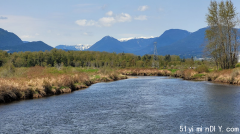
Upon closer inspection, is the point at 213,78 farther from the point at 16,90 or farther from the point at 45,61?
the point at 45,61

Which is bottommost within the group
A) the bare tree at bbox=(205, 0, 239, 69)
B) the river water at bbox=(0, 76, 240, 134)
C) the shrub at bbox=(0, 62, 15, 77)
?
the river water at bbox=(0, 76, 240, 134)

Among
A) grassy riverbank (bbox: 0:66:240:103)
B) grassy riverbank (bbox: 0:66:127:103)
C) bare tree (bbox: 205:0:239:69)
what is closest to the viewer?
grassy riverbank (bbox: 0:66:127:103)

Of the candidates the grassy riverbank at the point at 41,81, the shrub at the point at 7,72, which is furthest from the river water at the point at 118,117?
the shrub at the point at 7,72

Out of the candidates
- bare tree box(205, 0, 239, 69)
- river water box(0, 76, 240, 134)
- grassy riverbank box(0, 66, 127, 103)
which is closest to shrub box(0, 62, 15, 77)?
grassy riverbank box(0, 66, 127, 103)

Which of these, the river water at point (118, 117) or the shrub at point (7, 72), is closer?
the river water at point (118, 117)

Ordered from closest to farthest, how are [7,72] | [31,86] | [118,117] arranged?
[118,117], [31,86], [7,72]

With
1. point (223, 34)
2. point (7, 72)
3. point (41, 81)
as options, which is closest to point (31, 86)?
point (41, 81)

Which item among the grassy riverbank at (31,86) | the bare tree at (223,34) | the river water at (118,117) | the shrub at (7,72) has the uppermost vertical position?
the bare tree at (223,34)

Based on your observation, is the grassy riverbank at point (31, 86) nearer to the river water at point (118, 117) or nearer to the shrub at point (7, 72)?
the shrub at point (7, 72)

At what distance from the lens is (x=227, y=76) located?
42.3m

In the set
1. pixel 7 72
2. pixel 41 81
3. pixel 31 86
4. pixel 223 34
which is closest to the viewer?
pixel 31 86

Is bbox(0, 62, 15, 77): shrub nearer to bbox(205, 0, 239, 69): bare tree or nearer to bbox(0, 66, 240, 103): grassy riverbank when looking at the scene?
bbox(0, 66, 240, 103): grassy riverbank

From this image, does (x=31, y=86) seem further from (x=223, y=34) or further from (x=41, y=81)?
(x=223, y=34)

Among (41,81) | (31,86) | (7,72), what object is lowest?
(31,86)
